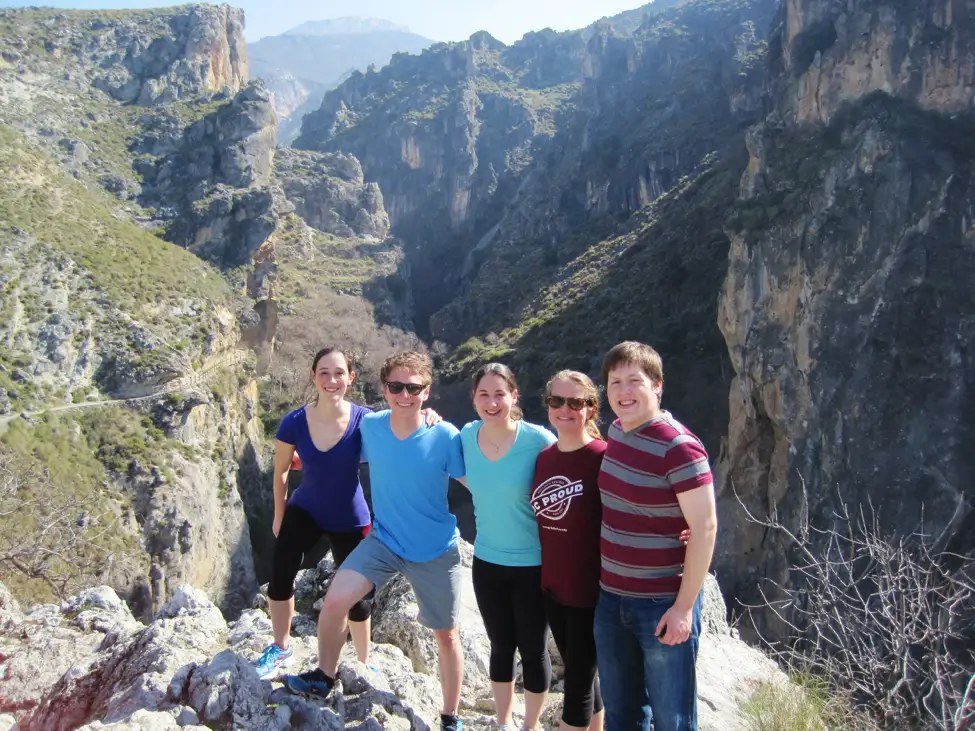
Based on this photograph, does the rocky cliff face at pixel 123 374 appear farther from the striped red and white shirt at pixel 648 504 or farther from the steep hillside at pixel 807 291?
the steep hillside at pixel 807 291

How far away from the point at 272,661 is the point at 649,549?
2.32 metres

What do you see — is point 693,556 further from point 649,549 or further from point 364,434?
point 364,434

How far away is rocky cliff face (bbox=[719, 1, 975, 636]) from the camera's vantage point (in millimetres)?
16344

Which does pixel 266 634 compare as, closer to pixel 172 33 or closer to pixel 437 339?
pixel 437 339

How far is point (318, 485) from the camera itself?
3844 mm

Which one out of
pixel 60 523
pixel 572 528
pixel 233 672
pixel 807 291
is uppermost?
pixel 572 528

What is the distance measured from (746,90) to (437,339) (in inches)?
1194

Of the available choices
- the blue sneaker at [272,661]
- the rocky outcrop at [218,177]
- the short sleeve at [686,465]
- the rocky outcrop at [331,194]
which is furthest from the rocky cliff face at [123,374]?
the rocky outcrop at [331,194]

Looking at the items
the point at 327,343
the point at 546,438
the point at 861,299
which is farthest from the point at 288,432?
the point at 327,343

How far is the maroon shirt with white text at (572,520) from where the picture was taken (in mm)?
3002

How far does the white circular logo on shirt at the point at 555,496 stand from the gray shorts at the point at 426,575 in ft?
2.45

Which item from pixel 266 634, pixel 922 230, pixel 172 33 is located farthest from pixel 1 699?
pixel 172 33

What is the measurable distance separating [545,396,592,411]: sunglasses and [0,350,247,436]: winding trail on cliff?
1885 centimetres

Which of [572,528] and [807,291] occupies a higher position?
[572,528]
